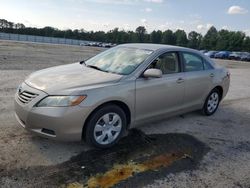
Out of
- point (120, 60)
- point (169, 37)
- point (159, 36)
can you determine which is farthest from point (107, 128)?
point (159, 36)

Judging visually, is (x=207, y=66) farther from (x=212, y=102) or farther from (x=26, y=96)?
(x=26, y=96)

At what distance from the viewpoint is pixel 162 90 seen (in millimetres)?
5250

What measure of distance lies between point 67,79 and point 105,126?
35.7 inches

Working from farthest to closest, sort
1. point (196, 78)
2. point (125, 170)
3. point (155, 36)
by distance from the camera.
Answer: point (155, 36) → point (196, 78) → point (125, 170)

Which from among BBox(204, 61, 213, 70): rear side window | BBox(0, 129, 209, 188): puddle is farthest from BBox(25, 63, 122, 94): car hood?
BBox(204, 61, 213, 70): rear side window

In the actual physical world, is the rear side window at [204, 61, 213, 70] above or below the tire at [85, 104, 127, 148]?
above

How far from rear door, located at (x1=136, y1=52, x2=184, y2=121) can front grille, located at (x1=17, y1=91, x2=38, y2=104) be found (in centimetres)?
160

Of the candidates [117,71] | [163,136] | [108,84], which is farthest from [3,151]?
[163,136]

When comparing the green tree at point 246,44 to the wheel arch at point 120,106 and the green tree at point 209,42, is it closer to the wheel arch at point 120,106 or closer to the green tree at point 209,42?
the green tree at point 209,42

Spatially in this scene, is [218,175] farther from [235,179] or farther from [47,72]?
[47,72]

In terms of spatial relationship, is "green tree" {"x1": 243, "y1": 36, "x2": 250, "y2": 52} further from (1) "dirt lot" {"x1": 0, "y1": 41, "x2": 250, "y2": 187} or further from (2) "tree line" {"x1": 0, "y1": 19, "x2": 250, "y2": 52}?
(1) "dirt lot" {"x1": 0, "y1": 41, "x2": 250, "y2": 187}

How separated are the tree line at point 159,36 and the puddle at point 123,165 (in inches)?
3239

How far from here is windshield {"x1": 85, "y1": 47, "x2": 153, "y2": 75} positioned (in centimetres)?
502

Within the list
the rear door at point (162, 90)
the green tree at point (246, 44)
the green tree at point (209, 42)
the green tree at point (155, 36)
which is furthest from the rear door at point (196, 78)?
the green tree at point (155, 36)
